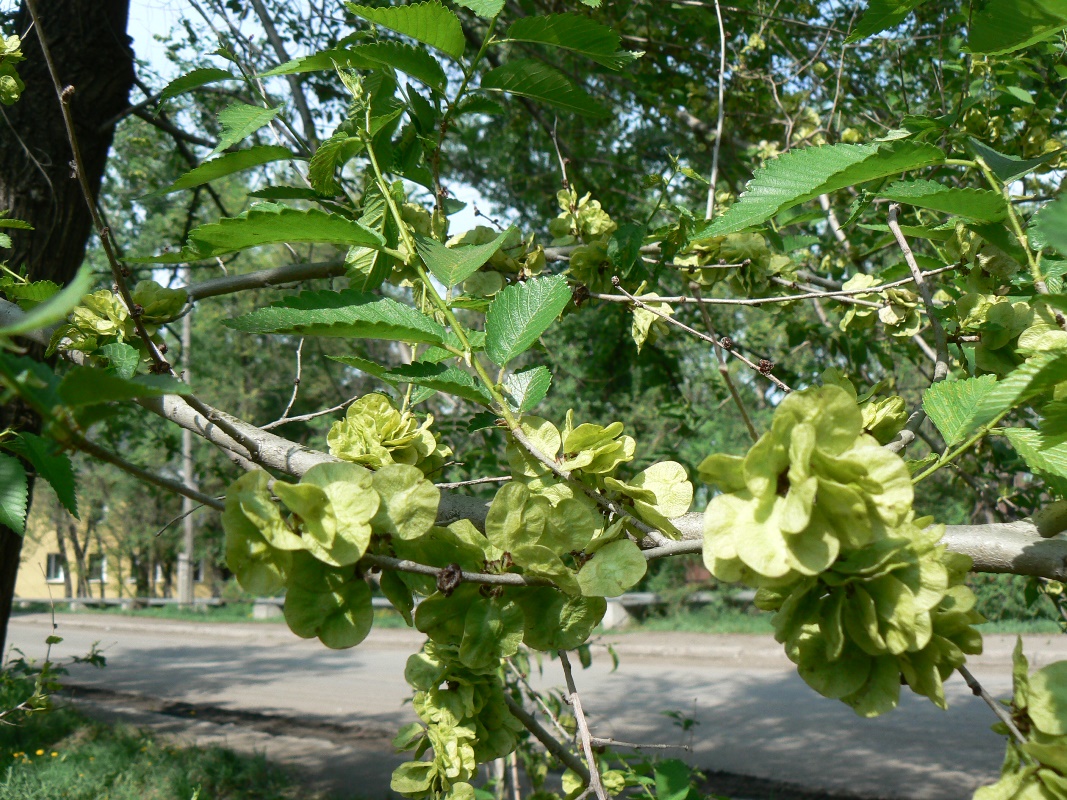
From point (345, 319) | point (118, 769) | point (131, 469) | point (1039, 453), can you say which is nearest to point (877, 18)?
point (1039, 453)

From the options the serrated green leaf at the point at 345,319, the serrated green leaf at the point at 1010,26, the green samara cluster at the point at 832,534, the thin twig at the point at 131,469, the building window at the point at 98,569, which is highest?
the serrated green leaf at the point at 1010,26

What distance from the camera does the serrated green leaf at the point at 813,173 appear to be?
3.45ft

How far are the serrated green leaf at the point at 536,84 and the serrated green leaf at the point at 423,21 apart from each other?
177 mm

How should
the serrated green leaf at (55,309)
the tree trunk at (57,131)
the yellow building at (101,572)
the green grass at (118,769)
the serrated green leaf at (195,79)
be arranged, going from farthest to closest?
1. the yellow building at (101,572)
2. the green grass at (118,769)
3. the tree trunk at (57,131)
4. the serrated green leaf at (195,79)
5. the serrated green leaf at (55,309)

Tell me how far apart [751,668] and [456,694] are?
41.3 feet

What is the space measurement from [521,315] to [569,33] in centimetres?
62

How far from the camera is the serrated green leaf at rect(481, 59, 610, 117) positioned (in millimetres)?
1599

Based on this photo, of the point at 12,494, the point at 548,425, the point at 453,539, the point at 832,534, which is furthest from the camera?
the point at 12,494

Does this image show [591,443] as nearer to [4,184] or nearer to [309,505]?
[309,505]

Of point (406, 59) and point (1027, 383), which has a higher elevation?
point (406, 59)

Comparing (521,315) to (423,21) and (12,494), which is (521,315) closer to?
(423,21)

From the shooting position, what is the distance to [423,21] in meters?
1.35

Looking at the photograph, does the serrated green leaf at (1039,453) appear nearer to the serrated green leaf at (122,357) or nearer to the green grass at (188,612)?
the serrated green leaf at (122,357)

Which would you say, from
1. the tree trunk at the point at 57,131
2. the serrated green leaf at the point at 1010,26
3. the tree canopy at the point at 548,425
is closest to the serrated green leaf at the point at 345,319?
the tree canopy at the point at 548,425
